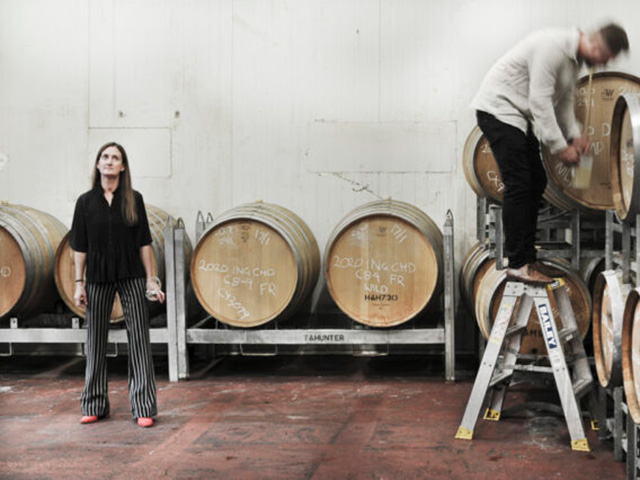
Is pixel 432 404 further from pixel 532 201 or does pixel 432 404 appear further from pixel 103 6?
pixel 103 6

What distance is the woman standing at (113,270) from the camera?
4.28 meters

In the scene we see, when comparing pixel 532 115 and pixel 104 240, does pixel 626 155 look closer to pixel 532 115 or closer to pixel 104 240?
pixel 532 115

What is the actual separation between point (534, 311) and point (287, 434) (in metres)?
1.59

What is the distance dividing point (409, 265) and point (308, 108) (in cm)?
184

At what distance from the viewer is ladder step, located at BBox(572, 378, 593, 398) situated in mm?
3863

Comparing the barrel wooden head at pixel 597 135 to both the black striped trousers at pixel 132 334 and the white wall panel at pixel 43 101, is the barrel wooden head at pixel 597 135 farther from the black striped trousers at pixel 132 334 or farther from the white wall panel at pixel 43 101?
the white wall panel at pixel 43 101

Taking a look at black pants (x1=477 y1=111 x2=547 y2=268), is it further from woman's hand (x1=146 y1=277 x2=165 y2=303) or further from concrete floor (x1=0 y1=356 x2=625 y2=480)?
woman's hand (x1=146 y1=277 x2=165 y2=303)

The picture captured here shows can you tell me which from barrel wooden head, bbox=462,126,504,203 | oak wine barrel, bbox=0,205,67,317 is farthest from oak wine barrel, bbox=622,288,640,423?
oak wine barrel, bbox=0,205,67,317

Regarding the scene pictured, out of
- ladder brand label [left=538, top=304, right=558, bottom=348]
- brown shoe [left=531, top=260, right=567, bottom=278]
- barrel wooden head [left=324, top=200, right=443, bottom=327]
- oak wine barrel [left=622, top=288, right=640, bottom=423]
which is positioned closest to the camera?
oak wine barrel [left=622, top=288, right=640, bottom=423]

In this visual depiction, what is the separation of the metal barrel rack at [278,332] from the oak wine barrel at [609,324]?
4.94 ft

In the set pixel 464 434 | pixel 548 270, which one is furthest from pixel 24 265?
pixel 548 270

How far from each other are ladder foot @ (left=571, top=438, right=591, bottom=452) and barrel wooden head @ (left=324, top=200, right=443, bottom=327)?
153cm

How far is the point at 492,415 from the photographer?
14.0 ft

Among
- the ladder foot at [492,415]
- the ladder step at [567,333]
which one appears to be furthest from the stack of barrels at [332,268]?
the ladder step at [567,333]
